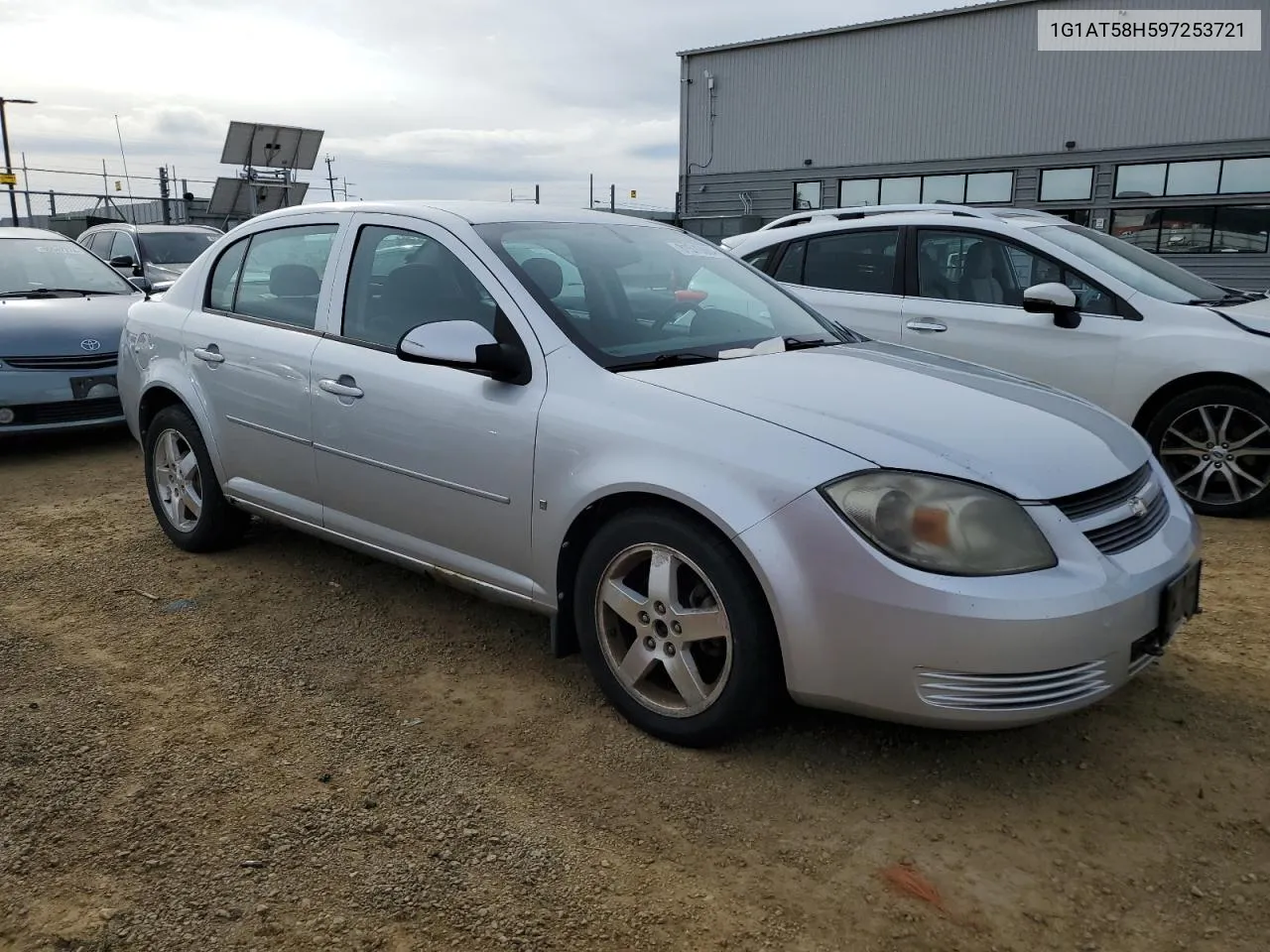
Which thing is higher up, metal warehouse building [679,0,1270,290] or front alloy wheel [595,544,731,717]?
metal warehouse building [679,0,1270,290]

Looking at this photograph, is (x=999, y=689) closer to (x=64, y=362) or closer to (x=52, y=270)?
(x=64, y=362)

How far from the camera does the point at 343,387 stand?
12.1ft

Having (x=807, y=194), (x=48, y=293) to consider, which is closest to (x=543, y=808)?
(x=48, y=293)

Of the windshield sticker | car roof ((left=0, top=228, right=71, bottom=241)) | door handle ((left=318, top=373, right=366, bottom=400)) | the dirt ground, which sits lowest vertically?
the dirt ground

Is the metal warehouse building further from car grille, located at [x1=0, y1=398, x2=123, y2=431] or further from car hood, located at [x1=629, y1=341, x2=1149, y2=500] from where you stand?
car grille, located at [x1=0, y1=398, x2=123, y2=431]

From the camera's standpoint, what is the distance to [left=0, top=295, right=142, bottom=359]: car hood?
693cm

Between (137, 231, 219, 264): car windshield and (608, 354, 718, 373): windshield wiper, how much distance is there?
34.1 feet

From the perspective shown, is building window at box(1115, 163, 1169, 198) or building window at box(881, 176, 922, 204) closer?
building window at box(1115, 163, 1169, 198)

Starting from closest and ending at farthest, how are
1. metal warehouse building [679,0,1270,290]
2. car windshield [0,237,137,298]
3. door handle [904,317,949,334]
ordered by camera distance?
door handle [904,317,949,334] → car windshield [0,237,137,298] → metal warehouse building [679,0,1270,290]

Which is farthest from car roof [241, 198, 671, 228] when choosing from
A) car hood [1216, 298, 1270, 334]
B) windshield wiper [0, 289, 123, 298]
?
windshield wiper [0, 289, 123, 298]

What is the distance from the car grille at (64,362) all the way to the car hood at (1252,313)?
674cm

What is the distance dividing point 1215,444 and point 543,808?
4.37 m

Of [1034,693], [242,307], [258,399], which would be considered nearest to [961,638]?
[1034,693]

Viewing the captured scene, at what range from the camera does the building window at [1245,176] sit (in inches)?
760
